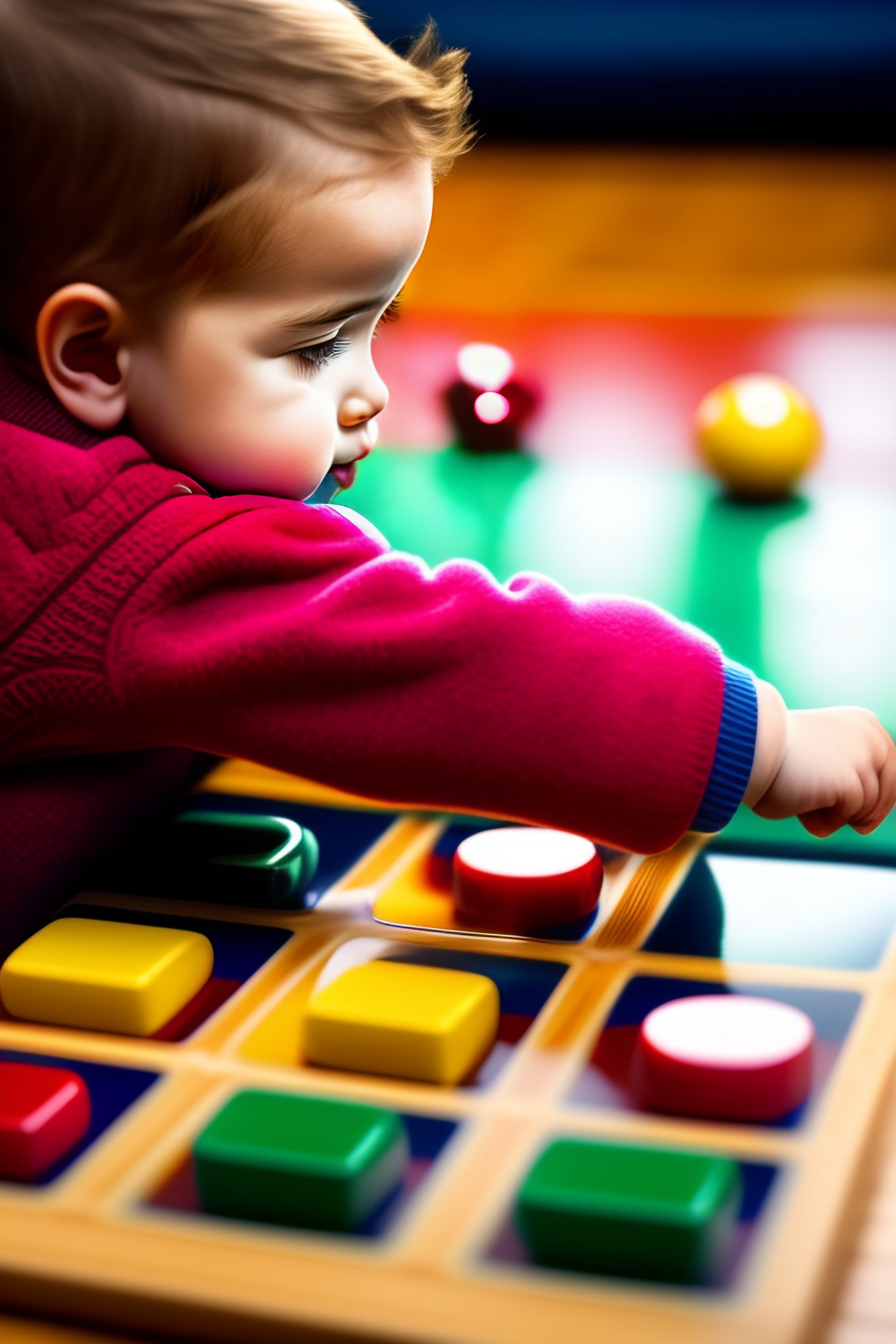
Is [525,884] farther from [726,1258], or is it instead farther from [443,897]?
[726,1258]

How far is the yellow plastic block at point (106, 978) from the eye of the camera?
0.63m

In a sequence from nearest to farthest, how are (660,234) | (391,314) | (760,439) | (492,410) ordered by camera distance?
(391,314) < (760,439) < (492,410) < (660,234)

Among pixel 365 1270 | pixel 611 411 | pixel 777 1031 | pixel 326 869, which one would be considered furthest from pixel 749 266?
pixel 365 1270

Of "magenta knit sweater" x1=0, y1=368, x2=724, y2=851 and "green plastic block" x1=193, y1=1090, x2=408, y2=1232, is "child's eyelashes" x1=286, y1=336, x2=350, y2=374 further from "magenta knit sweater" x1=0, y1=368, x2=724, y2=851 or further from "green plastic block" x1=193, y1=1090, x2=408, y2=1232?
"green plastic block" x1=193, y1=1090, x2=408, y2=1232

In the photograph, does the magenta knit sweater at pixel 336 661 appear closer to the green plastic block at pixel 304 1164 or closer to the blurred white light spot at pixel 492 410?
the green plastic block at pixel 304 1164

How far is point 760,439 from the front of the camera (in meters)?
1.31

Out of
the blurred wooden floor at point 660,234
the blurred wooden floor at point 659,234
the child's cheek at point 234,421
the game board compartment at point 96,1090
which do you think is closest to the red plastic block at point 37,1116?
the game board compartment at point 96,1090

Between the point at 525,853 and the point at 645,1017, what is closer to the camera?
the point at 645,1017

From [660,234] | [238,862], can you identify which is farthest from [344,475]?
[660,234]

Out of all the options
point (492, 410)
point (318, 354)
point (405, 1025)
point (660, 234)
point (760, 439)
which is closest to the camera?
point (405, 1025)

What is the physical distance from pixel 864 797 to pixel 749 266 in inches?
54.5

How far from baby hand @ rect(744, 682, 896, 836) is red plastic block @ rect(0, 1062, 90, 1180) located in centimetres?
30

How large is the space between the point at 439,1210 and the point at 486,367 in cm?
111

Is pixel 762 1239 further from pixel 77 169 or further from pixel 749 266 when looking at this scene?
pixel 749 266
